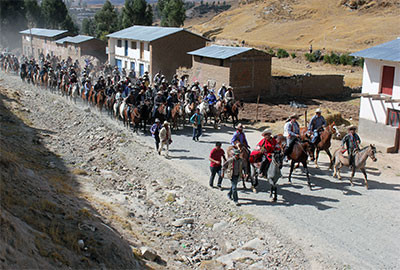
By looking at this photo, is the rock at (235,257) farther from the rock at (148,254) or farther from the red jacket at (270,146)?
the red jacket at (270,146)

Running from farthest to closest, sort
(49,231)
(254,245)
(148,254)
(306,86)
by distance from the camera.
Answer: (306,86), (254,245), (148,254), (49,231)

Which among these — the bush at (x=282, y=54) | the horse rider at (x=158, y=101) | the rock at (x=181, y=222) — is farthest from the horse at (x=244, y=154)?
the bush at (x=282, y=54)

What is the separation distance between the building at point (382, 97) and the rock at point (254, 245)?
10.6m

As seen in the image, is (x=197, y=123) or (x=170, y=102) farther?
(x=170, y=102)

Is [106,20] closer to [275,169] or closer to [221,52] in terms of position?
[221,52]

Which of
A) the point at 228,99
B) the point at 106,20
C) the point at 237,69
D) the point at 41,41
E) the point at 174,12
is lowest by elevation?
the point at 228,99

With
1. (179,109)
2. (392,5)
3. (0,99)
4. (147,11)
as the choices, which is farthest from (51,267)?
(392,5)

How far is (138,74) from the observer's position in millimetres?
39094

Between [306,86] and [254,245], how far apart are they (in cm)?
2461

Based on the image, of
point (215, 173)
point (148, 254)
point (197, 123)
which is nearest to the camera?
point (148, 254)

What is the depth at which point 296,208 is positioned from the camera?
12.2 m

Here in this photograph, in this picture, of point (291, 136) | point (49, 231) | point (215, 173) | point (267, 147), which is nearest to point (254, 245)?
point (267, 147)

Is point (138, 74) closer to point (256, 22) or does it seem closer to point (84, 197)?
point (84, 197)

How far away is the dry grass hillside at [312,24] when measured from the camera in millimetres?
65375
